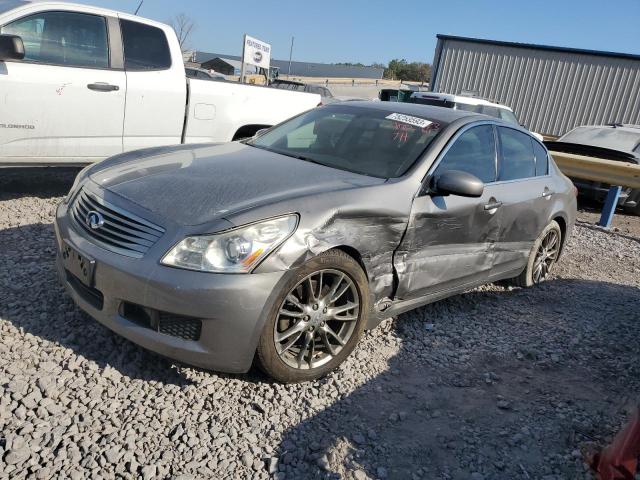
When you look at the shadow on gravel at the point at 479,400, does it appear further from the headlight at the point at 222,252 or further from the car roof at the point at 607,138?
the car roof at the point at 607,138

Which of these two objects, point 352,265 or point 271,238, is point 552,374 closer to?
point 352,265

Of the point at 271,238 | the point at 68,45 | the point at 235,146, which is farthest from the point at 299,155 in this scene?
the point at 68,45

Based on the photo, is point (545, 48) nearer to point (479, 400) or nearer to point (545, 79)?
point (545, 79)

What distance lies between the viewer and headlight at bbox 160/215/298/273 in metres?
2.65

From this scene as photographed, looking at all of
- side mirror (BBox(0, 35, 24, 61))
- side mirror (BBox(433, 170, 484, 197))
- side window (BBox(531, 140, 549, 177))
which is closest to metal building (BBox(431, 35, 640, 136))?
side window (BBox(531, 140, 549, 177))

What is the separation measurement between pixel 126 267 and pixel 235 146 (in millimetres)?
1763

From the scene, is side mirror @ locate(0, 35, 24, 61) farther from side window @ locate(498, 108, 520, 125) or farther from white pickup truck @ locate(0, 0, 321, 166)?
side window @ locate(498, 108, 520, 125)

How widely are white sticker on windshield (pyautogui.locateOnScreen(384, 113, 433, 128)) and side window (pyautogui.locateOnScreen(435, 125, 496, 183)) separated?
27cm

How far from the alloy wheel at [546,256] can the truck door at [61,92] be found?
14.0 ft

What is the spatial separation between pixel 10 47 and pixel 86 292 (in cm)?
291

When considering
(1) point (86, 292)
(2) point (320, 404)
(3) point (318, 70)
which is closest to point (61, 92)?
(1) point (86, 292)

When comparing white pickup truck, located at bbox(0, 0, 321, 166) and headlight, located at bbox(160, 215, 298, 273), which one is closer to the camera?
headlight, located at bbox(160, 215, 298, 273)

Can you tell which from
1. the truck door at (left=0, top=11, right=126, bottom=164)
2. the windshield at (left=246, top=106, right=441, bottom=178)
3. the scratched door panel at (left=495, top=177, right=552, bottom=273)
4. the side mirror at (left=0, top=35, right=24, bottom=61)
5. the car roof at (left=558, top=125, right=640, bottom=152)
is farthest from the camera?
the car roof at (left=558, top=125, right=640, bottom=152)

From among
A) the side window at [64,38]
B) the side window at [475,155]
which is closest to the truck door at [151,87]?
the side window at [64,38]
